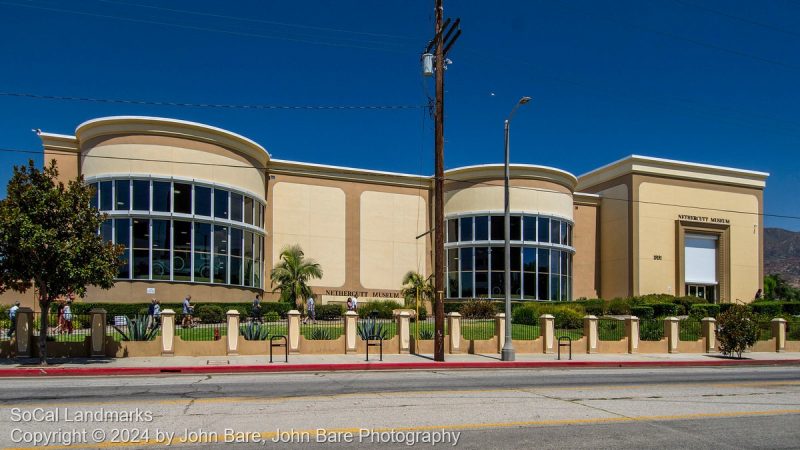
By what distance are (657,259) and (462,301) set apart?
52.5ft

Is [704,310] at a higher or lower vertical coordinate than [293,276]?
lower

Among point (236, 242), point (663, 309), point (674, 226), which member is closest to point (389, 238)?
point (236, 242)

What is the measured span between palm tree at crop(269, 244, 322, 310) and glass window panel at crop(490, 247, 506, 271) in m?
11.8

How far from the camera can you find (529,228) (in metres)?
44.9

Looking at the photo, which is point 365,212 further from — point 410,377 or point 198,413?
point 198,413

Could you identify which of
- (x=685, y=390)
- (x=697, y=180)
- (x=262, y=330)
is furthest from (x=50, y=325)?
(x=697, y=180)

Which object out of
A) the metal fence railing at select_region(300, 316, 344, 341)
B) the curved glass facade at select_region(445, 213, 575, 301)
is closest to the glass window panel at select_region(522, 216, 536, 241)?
the curved glass facade at select_region(445, 213, 575, 301)

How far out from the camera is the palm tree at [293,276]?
39531mm

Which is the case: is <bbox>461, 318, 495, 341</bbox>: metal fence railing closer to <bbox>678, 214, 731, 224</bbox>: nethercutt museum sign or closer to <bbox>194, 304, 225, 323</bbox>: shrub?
<bbox>194, 304, 225, 323</bbox>: shrub

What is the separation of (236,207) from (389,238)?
1153 centimetres

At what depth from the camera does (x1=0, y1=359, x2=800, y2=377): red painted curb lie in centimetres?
1780

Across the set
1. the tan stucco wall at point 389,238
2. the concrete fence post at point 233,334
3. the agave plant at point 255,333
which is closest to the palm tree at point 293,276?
the tan stucco wall at point 389,238

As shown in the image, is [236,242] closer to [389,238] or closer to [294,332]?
[389,238]

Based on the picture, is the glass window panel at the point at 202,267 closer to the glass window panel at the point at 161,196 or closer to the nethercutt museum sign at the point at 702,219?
the glass window panel at the point at 161,196
